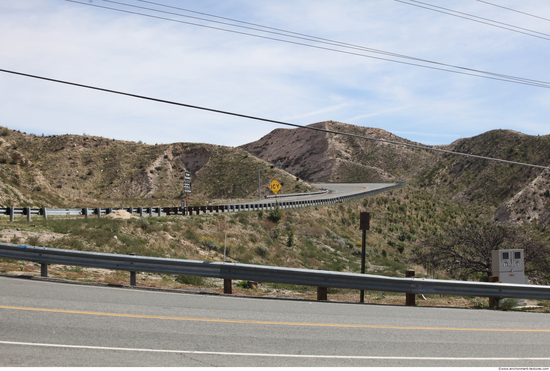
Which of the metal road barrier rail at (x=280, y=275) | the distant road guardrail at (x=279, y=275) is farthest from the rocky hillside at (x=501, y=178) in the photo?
the distant road guardrail at (x=279, y=275)

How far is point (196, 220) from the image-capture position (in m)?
30.4

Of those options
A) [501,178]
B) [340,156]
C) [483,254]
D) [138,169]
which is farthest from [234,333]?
[340,156]

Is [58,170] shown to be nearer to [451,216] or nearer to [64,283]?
[451,216]

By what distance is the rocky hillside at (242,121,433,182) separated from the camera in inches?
4755

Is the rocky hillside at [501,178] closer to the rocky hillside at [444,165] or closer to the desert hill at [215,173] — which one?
the rocky hillside at [444,165]

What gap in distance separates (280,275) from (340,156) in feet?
402

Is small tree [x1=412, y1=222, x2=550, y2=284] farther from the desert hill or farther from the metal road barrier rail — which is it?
the desert hill

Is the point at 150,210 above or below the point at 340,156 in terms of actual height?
below

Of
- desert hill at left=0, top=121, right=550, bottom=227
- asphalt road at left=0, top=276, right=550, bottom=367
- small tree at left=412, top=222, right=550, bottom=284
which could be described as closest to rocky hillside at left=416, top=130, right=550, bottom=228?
desert hill at left=0, top=121, right=550, bottom=227

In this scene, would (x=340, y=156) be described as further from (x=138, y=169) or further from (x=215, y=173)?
(x=138, y=169)

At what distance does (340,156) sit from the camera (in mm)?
130750

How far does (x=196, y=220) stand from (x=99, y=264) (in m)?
19.5

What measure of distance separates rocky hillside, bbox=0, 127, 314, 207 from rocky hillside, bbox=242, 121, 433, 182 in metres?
39.0

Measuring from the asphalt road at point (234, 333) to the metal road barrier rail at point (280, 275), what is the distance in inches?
28.5
